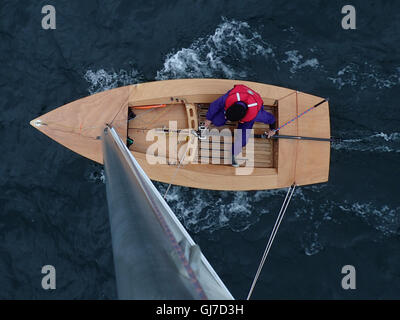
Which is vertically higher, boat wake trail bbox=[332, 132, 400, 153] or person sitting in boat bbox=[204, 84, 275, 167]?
person sitting in boat bbox=[204, 84, 275, 167]

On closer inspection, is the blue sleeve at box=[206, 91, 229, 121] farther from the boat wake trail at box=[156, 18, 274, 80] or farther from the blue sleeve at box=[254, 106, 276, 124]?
the boat wake trail at box=[156, 18, 274, 80]

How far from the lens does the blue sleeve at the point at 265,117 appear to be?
21.4 ft

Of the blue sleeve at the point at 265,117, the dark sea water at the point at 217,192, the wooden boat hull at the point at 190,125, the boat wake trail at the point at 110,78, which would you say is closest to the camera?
the blue sleeve at the point at 265,117

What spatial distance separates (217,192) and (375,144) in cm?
398

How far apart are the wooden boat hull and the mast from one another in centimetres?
367

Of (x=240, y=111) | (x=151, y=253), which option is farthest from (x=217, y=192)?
(x=151, y=253)

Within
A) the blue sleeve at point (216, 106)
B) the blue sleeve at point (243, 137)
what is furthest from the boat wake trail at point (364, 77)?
the blue sleeve at point (216, 106)

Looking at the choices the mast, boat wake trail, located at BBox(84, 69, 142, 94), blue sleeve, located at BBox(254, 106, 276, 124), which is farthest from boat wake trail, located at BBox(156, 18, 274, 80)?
the mast

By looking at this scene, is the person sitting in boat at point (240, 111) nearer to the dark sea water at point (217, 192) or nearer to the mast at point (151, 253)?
the dark sea water at point (217, 192)

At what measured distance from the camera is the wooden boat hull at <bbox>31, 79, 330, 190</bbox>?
669 centimetres

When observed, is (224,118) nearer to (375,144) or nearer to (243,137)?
(243,137)
